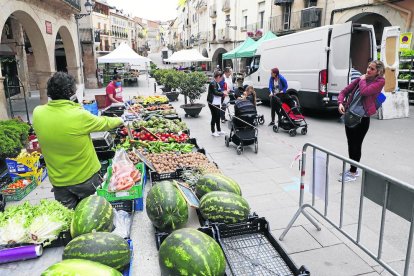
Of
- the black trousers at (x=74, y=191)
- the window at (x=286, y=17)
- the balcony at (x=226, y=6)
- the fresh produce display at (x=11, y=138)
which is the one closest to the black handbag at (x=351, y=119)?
the black trousers at (x=74, y=191)

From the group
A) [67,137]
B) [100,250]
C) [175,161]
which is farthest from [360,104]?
[100,250]

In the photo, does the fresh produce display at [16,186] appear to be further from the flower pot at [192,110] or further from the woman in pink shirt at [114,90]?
the flower pot at [192,110]

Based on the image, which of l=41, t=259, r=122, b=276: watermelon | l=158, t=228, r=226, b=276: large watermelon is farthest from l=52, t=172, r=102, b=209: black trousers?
l=41, t=259, r=122, b=276: watermelon

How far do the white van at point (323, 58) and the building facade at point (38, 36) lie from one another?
31.0ft

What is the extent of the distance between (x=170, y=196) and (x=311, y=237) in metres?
2.24

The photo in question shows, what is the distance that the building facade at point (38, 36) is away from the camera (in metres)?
9.09

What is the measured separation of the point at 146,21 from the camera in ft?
458

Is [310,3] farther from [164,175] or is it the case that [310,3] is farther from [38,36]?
[164,175]

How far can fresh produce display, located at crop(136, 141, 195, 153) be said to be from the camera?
18.5ft

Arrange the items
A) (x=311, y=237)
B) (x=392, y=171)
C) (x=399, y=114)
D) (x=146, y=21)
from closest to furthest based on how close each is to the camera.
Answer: (x=311, y=237) → (x=392, y=171) → (x=399, y=114) → (x=146, y=21)

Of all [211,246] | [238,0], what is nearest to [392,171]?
[211,246]

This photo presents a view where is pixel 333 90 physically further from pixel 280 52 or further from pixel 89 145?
pixel 89 145

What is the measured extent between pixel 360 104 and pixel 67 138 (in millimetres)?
4824

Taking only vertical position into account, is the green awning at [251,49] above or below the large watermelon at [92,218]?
above
